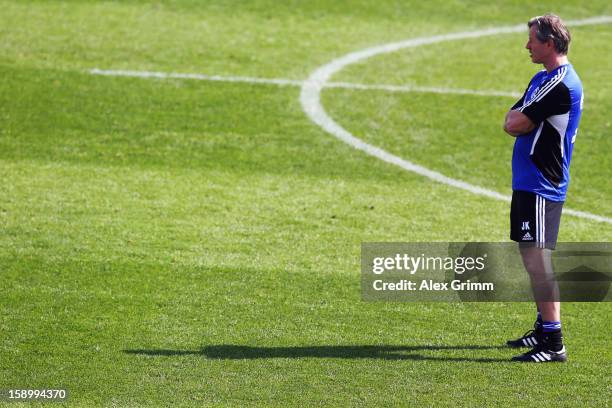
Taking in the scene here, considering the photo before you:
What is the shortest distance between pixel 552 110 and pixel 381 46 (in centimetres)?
997

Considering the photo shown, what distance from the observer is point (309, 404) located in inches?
264

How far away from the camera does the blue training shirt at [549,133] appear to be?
291 inches

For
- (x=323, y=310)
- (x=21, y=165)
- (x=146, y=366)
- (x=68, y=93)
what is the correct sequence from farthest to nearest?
(x=68, y=93)
(x=21, y=165)
(x=323, y=310)
(x=146, y=366)

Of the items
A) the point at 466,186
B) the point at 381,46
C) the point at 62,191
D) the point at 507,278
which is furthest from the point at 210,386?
the point at 381,46

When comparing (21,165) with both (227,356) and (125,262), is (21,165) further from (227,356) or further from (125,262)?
(227,356)

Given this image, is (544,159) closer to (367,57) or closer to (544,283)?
(544,283)

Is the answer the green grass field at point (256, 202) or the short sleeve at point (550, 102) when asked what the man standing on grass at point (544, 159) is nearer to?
the short sleeve at point (550, 102)

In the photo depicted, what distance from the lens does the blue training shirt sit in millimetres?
7391

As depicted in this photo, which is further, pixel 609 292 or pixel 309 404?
pixel 609 292

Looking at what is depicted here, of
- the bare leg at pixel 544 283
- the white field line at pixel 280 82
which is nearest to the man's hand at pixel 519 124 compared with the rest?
the bare leg at pixel 544 283

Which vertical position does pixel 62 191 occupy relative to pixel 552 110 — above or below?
below

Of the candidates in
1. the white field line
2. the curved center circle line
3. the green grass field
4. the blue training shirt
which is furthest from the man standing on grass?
the white field line

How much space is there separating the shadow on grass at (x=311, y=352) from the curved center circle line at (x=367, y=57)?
4.17 meters

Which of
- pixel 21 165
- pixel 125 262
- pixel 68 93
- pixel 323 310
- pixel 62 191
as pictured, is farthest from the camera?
pixel 68 93
